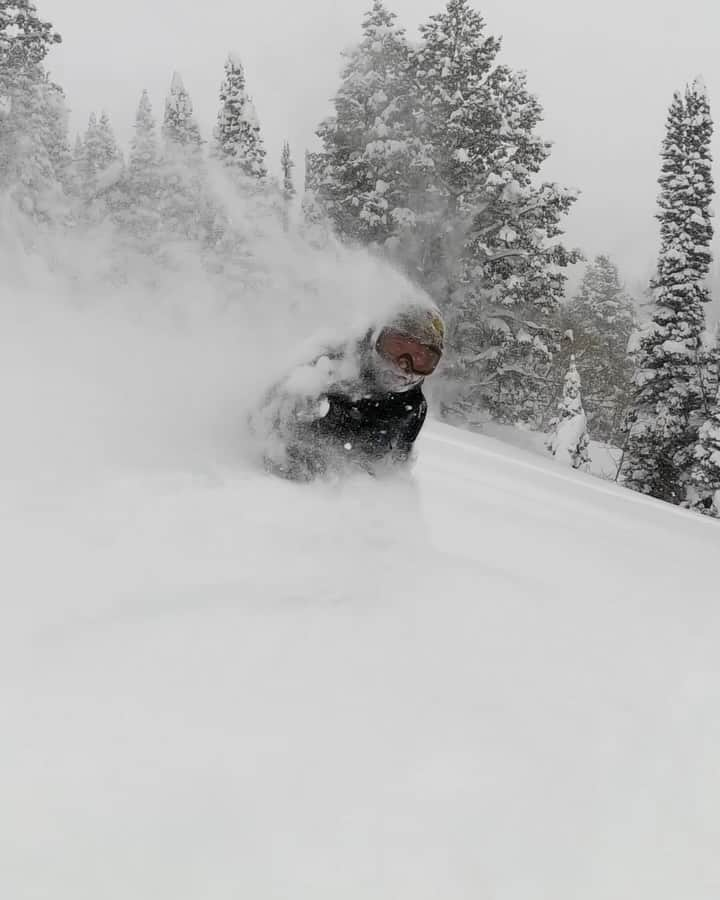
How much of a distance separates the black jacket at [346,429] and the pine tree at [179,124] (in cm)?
3346

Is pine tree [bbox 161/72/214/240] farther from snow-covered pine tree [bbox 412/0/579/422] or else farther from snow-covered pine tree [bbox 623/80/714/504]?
snow-covered pine tree [bbox 623/80/714/504]

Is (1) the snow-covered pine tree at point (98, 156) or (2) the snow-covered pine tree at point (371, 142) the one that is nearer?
(2) the snow-covered pine tree at point (371, 142)

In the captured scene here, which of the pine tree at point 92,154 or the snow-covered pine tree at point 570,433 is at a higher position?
the pine tree at point 92,154

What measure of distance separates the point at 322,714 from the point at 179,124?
156ft

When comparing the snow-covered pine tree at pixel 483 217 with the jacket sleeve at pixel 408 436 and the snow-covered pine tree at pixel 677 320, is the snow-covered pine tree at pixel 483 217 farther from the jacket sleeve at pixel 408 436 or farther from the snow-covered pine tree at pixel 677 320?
the jacket sleeve at pixel 408 436

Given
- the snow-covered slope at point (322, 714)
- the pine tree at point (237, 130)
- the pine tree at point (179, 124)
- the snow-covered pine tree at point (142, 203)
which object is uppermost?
the pine tree at point (179, 124)

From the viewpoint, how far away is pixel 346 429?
3.50m

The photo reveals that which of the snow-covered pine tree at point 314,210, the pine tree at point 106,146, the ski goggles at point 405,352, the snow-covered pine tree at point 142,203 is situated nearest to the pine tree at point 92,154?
the pine tree at point 106,146

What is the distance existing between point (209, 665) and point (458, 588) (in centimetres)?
106

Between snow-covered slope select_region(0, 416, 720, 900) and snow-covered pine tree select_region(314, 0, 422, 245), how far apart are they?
14488mm

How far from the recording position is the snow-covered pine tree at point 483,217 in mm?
16516

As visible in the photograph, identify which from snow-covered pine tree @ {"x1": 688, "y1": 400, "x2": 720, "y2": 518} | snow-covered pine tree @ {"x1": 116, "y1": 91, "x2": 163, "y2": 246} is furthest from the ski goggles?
snow-covered pine tree @ {"x1": 116, "y1": 91, "x2": 163, "y2": 246}

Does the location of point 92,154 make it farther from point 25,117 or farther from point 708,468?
point 708,468

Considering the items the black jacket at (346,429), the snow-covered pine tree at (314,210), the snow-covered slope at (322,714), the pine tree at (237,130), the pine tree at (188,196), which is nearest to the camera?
the snow-covered slope at (322,714)
